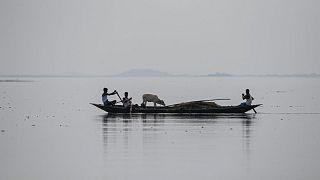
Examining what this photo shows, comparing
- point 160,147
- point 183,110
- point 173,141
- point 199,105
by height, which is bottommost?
point 160,147

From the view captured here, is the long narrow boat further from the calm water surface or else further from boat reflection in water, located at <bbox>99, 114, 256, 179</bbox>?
boat reflection in water, located at <bbox>99, 114, 256, 179</bbox>

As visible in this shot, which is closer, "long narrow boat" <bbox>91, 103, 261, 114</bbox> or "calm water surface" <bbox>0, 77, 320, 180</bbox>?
"calm water surface" <bbox>0, 77, 320, 180</bbox>

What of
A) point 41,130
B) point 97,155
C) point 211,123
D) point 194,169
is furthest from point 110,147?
point 211,123

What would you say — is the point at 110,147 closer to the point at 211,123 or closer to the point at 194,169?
the point at 194,169

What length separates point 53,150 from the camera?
28.5 m

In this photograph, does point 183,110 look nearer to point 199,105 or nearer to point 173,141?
A: point 199,105

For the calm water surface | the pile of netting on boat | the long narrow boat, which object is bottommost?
the calm water surface

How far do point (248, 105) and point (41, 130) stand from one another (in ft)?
45.0

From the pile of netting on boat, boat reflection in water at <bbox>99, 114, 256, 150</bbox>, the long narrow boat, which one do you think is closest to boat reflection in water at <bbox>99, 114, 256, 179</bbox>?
boat reflection in water at <bbox>99, 114, 256, 150</bbox>

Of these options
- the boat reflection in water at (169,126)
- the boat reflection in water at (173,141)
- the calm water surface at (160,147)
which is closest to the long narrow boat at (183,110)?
the boat reflection in water at (169,126)

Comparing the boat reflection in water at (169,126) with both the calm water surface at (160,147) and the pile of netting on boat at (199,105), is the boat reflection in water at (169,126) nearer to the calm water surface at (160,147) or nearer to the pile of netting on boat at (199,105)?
the calm water surface at (160,147)

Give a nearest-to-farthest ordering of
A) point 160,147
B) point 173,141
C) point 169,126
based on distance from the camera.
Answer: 1. point 160,147
2. point 173,141
3. point 169,126

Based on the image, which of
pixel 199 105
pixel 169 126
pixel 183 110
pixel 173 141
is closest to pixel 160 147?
pixel 173 141

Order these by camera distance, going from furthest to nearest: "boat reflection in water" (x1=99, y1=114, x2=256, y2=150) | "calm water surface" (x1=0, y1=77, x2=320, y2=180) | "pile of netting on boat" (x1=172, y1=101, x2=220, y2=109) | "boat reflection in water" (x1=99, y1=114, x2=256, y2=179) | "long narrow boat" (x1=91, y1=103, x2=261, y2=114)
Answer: "pile of netting on boat" (x1=172, y1=101, x2=220, y2=109)
"long narrow boat" (x1=91, y1=103, x2=261, y2=114)
"boat reflection in water" (x1=99, y1=114, x2=256, y2=150)
"boat reflection in water" (x1=99, y1=114, x2=256, y2=179)
"calm water surface" (x1=0, y1=77, x2=320, y2=180)
